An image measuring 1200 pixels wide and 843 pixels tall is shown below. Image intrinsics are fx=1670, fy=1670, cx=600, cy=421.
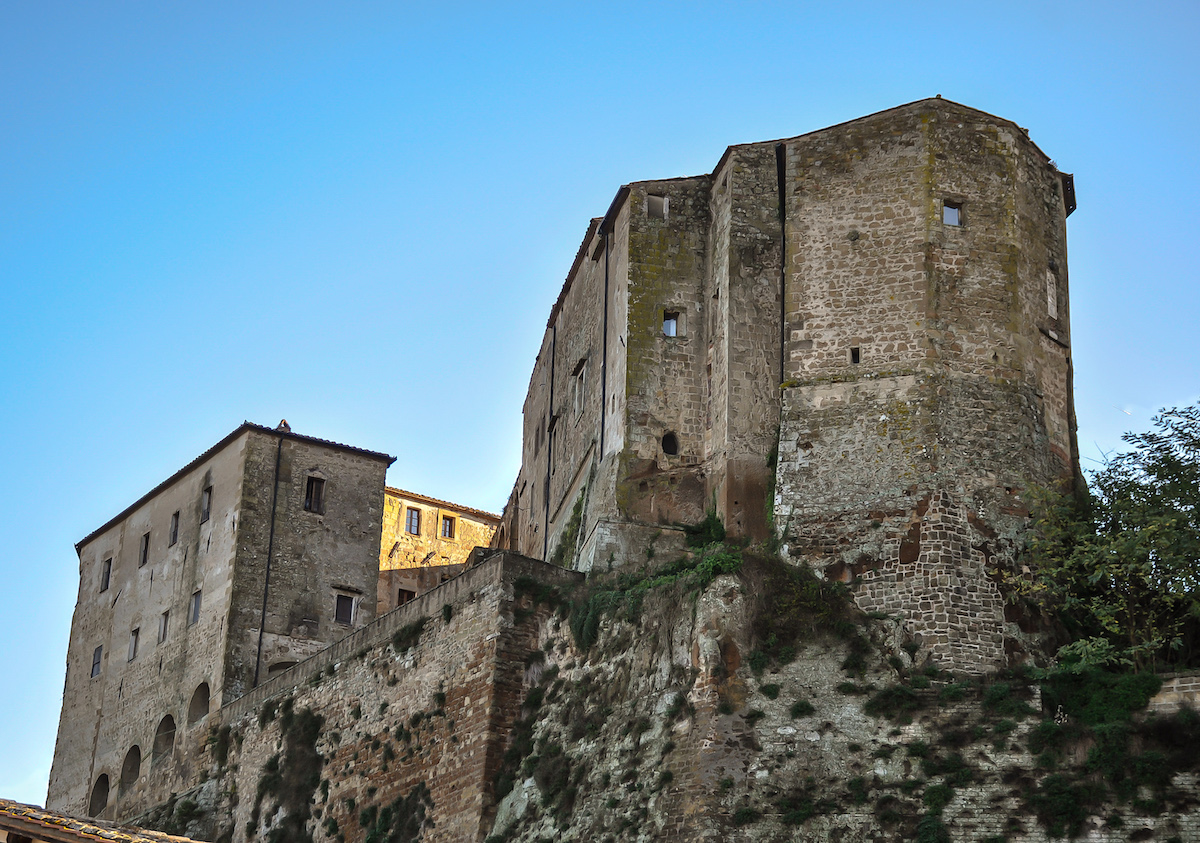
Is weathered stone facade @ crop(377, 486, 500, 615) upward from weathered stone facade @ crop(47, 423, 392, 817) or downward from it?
upward

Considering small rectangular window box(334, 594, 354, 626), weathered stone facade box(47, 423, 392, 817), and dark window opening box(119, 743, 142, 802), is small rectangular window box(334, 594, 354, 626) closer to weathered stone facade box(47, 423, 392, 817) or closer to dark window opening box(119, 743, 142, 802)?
weathered stone facade box(47, 423, 392, 817)

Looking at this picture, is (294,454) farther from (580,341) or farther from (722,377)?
(722,377)

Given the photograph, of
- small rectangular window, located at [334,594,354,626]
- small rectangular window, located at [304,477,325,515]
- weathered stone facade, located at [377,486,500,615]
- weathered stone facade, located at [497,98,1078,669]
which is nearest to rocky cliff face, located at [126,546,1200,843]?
weathered stone facade, located at [497,98,1078,669]

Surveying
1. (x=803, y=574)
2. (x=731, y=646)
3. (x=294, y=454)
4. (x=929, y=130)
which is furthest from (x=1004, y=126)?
(x=294, y=454)

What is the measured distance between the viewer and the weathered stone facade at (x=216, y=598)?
4428 cm

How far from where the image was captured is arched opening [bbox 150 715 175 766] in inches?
1782

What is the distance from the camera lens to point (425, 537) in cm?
5488

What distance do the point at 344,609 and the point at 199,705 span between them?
4574mm

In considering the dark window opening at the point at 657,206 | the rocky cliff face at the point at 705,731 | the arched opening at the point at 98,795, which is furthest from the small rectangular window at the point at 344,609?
the dark window opening at the point at 657,206

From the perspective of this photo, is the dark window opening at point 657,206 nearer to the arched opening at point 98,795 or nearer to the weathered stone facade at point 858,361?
the weathered stone facade at point 858,361

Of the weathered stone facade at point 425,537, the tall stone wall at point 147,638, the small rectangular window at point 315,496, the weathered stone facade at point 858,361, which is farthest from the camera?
the weathered stone facade at point 425,537

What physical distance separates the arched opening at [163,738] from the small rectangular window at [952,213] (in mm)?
25112

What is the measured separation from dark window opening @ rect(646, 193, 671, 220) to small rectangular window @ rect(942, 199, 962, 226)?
21.6 feet

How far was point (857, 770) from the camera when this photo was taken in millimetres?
27547
